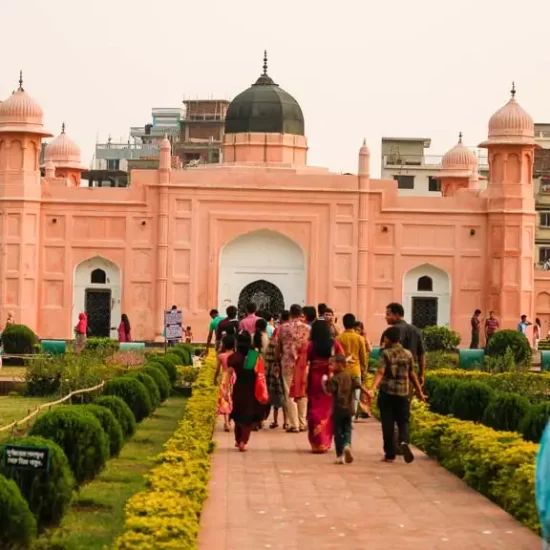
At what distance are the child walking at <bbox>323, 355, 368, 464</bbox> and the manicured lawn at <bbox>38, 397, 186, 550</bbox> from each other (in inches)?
58.8

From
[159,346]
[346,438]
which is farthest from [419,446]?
[159,346]

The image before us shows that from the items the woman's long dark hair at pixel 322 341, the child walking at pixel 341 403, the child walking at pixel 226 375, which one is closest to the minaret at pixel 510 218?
the child walking at pixel 226 375

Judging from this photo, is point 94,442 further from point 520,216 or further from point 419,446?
point 520,216

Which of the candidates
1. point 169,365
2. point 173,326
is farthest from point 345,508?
point 173,326

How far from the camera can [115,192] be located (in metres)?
37.2

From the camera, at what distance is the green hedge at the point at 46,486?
9789 millimetres

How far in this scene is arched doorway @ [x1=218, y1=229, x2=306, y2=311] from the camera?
Answer: 3797 centimetres

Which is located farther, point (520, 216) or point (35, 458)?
point (520, 216)

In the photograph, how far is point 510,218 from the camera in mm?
37250

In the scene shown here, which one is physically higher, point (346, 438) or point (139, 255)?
point (139, 255)

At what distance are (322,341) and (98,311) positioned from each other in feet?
75.8

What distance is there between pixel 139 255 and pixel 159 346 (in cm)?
255

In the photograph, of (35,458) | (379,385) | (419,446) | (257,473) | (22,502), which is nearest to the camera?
(22,502)

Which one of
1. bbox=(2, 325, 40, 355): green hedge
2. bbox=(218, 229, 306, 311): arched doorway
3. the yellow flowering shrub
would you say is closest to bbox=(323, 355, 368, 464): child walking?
the yellow flowering shrub
